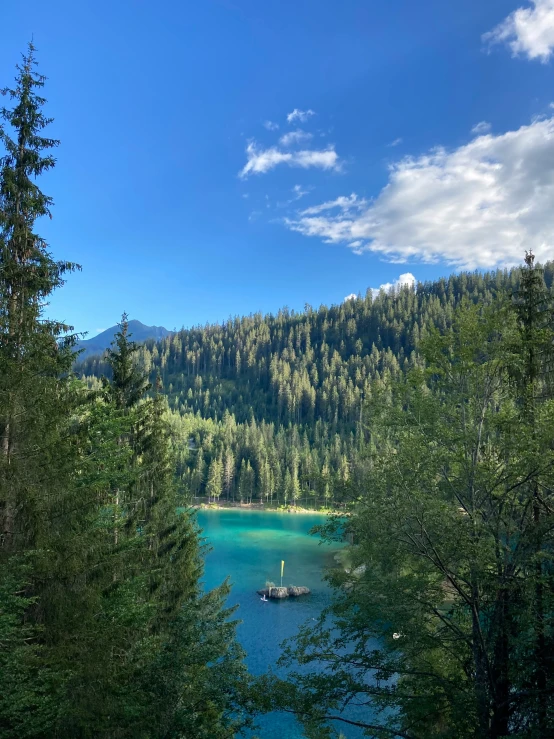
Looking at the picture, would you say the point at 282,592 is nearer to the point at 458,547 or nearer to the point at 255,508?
the point at 458,547

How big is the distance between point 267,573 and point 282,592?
8.54 metres

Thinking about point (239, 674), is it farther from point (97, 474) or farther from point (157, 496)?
point (157, 496)

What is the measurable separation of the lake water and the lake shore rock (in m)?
0.73

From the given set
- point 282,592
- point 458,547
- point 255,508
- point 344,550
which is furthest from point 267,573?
point 255,508

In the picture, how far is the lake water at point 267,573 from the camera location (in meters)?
29.4

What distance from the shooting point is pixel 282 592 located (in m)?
41.8

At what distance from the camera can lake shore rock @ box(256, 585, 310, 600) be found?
41.4 meters

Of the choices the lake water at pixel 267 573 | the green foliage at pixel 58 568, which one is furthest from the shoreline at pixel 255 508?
the green foliage at pixel 58 568

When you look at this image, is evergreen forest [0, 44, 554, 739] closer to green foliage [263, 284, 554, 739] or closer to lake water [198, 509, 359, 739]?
green foliage [263, 284, 554, 739]

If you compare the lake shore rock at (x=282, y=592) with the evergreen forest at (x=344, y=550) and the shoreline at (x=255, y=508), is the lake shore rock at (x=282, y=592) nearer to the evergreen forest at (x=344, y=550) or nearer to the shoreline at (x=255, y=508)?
the evergreen forest at (x=344, y=550)

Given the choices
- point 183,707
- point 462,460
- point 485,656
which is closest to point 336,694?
point 485,656

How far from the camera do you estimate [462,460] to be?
9.28 meters

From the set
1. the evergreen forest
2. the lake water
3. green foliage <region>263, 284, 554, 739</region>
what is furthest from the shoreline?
green foliage <region>263, 284, 554, 739</region>

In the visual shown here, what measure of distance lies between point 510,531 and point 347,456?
351 feet
